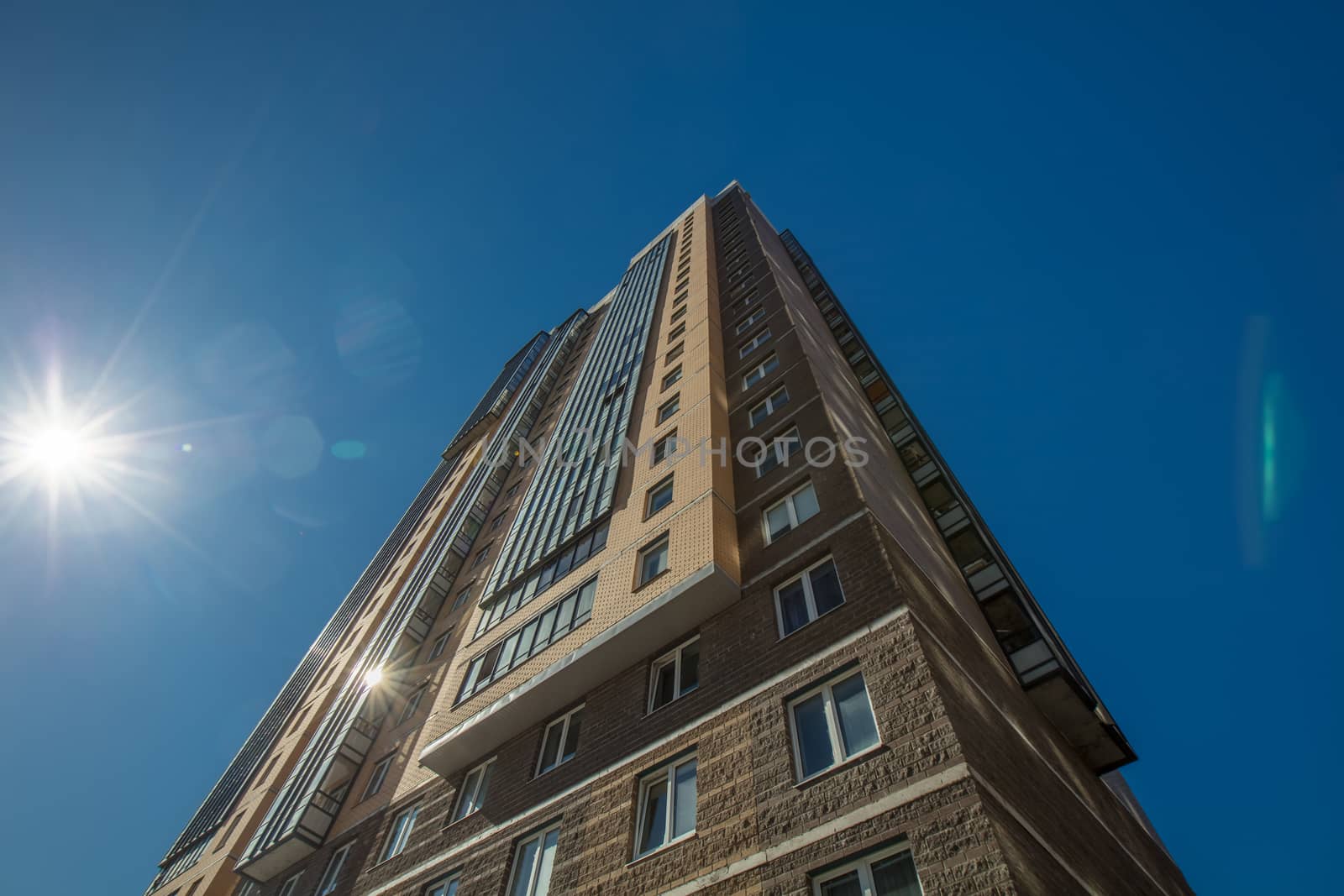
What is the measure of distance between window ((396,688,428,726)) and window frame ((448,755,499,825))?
8.84 metres

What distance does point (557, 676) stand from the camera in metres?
14.5

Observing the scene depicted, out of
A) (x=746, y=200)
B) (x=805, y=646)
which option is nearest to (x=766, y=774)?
(x=805, y=646)

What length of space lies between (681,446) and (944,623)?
27.2ft

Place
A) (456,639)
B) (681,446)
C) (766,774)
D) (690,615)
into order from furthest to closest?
(456,639) < (681,446) < (690,615) < (766,774)

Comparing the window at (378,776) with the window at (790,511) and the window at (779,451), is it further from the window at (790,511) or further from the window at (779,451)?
the window at (779,451)

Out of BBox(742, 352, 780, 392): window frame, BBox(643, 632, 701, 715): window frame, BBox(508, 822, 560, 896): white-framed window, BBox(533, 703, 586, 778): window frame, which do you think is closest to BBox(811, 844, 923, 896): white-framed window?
BBox(643, 632, 701, 715): window frame

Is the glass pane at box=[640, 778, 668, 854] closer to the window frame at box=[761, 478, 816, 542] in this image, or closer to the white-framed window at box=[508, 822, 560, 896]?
the white-framed window at box=[508, 822, 560, 896]

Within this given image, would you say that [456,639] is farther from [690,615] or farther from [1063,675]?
[1063,675]

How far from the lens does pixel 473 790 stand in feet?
50.3

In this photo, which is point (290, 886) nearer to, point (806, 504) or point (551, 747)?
point (551, 747)

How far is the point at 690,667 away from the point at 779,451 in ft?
20.6

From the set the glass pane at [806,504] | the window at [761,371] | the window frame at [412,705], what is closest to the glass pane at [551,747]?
the glass pane at [806,504]

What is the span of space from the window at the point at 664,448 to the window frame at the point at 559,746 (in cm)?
684

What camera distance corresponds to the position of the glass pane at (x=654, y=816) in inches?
413
